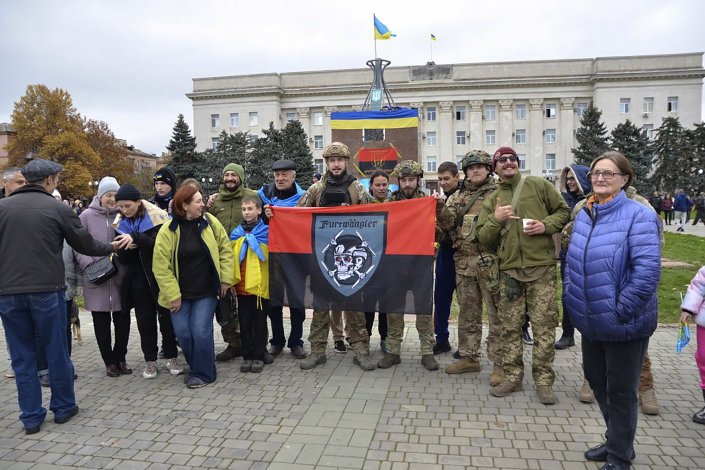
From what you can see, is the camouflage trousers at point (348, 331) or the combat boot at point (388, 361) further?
the camouflage trousers at point (348, 331)

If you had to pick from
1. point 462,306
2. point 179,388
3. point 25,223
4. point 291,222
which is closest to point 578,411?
point 462,306

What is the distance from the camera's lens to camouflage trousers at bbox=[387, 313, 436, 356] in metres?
5.93

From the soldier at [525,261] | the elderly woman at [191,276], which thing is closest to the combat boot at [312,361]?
the elderly woman at [191,276]

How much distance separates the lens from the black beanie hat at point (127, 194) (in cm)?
573

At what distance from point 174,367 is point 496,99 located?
71.3m

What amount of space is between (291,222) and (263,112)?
233 ft

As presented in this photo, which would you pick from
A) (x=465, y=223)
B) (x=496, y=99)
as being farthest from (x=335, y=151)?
(x=496, y=99)

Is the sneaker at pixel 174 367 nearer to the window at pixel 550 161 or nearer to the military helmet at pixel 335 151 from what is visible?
the military helmet at pixel 335 151

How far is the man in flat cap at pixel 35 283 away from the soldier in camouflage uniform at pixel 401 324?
10.9 feet

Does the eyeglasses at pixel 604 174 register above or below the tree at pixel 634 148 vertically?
below

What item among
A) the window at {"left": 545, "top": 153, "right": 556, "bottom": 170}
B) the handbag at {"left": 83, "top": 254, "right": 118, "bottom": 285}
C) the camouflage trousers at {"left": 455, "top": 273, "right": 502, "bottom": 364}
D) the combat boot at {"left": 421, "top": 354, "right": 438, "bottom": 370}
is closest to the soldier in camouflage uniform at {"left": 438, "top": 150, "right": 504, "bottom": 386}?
the camouflage trousers at {"left": 455, "top": 273, "right": 502, "bottom": 364}

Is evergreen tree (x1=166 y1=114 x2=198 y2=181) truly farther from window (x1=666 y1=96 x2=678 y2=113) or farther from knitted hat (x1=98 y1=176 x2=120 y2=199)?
window (x1=666 y1=96 x2=678 y2=113)

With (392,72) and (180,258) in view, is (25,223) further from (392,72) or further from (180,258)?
(392,72)

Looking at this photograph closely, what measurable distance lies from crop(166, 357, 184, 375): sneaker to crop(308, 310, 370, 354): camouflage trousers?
1575 millimetres
